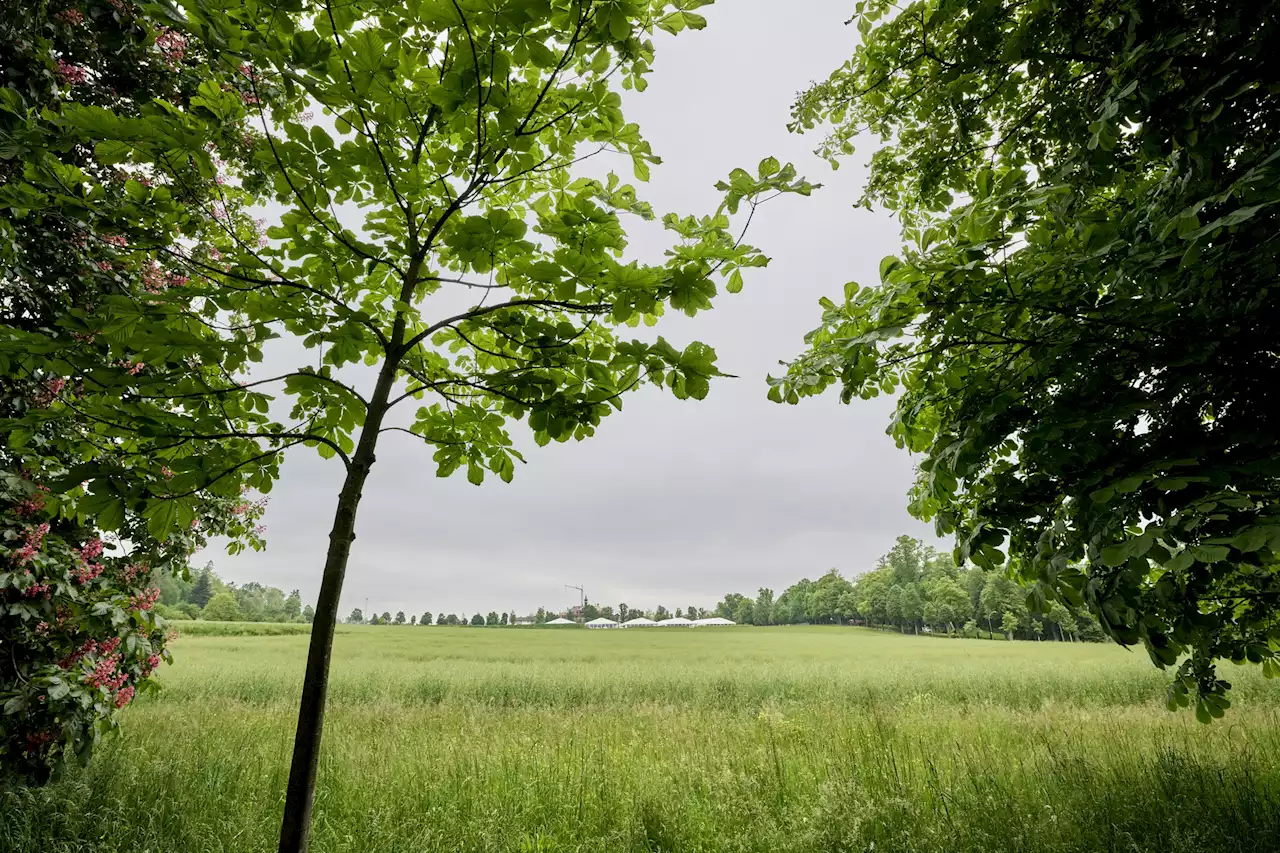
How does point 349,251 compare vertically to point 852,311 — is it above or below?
below

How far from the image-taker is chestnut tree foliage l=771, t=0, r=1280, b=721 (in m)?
1.75

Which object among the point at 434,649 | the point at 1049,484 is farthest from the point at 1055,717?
the point at 434,649

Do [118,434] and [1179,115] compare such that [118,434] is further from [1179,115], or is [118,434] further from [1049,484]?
[1179,115]

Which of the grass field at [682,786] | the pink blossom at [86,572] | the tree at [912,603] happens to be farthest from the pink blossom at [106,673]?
the tree at [912,603]

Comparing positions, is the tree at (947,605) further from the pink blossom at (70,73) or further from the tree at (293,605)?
the tree at (293,605)

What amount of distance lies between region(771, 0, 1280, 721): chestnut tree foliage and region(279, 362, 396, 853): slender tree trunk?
1.72 meters

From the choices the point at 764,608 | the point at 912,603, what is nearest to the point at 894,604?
the point at 912,603

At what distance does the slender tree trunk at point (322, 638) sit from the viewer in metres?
1.53

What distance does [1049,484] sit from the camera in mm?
2363

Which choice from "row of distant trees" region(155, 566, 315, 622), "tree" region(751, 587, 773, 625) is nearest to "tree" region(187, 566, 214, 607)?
"row of distant trees" region(155, 566, 315, 622)

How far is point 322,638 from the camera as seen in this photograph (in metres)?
1.63

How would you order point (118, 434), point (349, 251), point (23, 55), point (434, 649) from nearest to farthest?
1. point (118, 434)
2. point (349, 251)
3. point (23, 55)
4. point (434, 649)

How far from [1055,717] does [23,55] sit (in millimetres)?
13254

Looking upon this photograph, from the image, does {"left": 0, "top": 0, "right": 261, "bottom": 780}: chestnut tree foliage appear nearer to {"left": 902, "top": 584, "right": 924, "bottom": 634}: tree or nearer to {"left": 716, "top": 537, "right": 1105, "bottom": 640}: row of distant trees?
{"left": 716, "top": 537, "right": 1105, "bottom": 640}: row of distant trees
